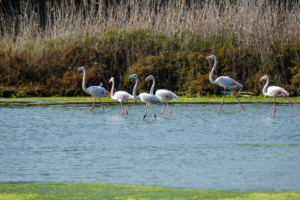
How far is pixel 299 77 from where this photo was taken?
46.4 ft

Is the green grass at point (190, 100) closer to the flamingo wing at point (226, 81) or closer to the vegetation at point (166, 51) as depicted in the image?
the vegetation at point (166, 51)

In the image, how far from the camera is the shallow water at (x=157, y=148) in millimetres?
5285

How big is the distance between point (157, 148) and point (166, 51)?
8720 mm

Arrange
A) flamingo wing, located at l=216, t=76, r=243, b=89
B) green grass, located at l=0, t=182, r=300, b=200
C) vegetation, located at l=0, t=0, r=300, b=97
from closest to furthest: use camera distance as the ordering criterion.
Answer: green grass, located at l=0, t=182, r=300, b=200 → flamingo wing, located at l=216, t=76, r=243, b=89 → vegetation, located at l=0, t=0, r=300, b=97

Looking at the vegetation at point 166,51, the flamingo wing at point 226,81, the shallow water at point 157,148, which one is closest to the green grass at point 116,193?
the shallow water at point 157,148

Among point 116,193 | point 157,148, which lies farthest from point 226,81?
point 116,193

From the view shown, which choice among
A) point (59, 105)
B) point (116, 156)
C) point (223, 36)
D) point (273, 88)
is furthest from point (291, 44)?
point (116, 156)

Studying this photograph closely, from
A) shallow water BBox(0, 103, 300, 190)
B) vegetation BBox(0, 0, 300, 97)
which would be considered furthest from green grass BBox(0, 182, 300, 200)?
vegetation BBox(0, 0, 300, 97)

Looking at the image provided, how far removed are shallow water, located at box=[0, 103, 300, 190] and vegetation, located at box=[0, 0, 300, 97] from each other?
3.47 meters

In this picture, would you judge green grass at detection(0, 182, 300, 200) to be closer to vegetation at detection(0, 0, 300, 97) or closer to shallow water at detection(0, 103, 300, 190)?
shallow water at detection(0, 103, 300, 190)

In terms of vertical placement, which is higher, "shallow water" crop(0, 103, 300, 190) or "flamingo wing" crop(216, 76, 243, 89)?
"flamingo wing" crop(216, 76, 243, 89)

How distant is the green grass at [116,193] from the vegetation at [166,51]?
395 inches

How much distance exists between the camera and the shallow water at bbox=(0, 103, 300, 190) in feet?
17.3

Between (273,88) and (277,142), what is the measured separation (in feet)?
15.5
